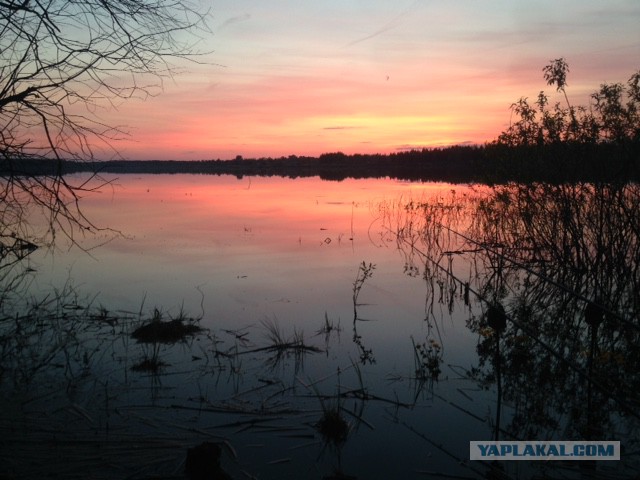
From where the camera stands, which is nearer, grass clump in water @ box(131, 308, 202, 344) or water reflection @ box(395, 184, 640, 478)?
water reflection @ box(395, 184, 640, 478)

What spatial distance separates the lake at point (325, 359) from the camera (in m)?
4.37

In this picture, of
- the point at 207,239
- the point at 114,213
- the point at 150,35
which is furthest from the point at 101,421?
the point at 114,213

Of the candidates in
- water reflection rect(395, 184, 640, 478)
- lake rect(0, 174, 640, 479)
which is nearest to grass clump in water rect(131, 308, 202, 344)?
lake rect(0, 174, 640, 479)

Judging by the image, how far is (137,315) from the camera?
8.49 meters

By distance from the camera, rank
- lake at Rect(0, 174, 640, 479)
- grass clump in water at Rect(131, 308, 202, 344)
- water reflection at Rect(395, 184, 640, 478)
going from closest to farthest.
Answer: lake at Rect(0, 174, 640, 479)
water reflection at Rect(395, 184, 640, 478)
grass clump in water at Rect(131, 308, 202, 344)

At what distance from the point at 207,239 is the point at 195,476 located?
13.5m

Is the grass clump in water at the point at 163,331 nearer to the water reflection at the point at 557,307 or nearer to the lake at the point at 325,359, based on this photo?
the lake at the point at 325,359

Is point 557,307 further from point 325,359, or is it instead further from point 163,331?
point 163,331

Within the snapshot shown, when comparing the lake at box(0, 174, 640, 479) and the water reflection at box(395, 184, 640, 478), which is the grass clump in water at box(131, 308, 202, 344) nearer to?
the lake at box(0, 174, 640, 479)

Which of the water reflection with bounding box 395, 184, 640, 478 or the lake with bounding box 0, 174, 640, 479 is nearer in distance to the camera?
the lake with bounding box 0, 174, 640, 479

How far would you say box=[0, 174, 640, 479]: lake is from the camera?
437 centimetres

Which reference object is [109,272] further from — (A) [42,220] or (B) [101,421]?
(A) [42,220]

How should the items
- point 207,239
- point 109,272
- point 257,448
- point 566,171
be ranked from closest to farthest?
1. point 257,448
2. point 566,171
3. point 109,272
4. point 207,239

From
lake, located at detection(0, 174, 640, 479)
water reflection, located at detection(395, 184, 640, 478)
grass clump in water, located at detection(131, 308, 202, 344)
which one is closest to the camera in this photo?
lake, located at detection(0, 174, 640, 479)
